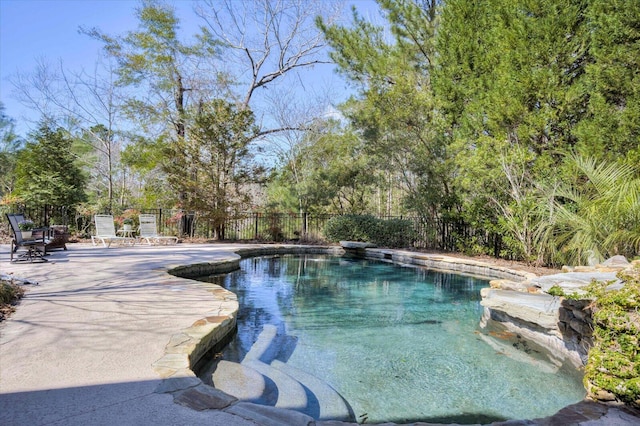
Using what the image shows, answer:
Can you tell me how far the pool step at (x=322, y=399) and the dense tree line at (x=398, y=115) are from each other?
15.6 ft

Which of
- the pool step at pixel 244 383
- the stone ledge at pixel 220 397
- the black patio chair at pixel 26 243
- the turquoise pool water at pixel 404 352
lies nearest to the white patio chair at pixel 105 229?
the black patio chair at pixel 26 243

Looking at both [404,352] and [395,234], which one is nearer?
[404,352]

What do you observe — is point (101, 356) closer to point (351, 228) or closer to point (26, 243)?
point (26, 243)

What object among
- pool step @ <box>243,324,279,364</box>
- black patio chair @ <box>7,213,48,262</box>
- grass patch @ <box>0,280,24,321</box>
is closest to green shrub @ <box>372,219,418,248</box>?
pool step @ <box>243,324,279,364</box>

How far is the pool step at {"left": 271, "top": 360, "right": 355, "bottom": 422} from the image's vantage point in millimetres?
2500

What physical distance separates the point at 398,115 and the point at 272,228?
5582 mm

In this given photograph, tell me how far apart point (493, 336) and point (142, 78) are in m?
14.4

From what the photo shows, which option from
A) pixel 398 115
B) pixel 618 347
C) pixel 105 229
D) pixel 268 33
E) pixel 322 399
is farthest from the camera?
pixel 268 33

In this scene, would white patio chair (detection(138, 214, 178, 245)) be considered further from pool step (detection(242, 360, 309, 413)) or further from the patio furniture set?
pool step (detection(242, 360, 309, 413))

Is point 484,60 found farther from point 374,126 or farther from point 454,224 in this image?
point 454,224

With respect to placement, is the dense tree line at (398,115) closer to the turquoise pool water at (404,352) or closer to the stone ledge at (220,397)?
the turquoise pool water at (404,352)

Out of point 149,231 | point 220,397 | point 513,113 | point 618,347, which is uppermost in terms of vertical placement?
point 513,113

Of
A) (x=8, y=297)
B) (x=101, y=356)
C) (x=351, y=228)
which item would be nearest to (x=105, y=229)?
(x=8, y=297)

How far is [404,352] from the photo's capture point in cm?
372
